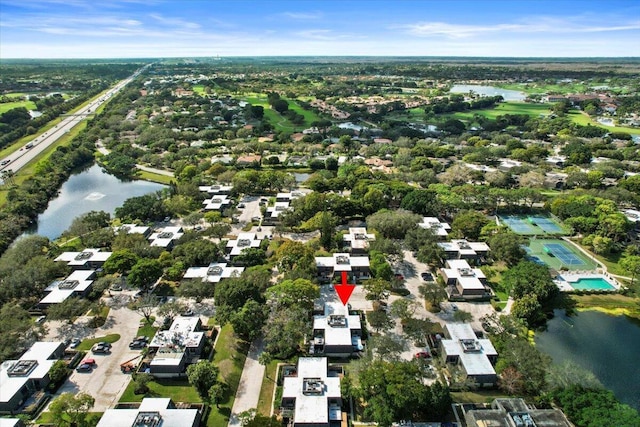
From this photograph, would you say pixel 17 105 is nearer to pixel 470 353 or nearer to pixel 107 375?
pixel 107 375

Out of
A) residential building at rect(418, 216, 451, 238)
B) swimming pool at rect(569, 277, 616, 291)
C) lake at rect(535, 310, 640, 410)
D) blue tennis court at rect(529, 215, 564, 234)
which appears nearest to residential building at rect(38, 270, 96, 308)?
residential building at rect(418, 216, 451, 238)

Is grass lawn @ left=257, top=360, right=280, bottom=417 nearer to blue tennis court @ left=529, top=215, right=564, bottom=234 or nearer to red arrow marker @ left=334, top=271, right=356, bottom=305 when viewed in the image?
red arrow marker @ left=334, top=271, right=356, bottom=305

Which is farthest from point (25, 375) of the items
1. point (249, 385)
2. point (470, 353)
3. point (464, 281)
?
point (464, 281)

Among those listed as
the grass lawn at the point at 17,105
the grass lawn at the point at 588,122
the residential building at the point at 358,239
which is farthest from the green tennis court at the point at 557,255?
the grass lawn at the point at 17,105

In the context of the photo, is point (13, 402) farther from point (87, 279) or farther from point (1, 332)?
point (87, 279)

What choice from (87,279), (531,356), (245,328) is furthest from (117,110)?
(531,356)

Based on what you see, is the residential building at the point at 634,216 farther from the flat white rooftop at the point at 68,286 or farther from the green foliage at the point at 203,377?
the flat white rooftop at the point at 68,286

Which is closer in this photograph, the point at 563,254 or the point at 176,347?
the point at 176,347
